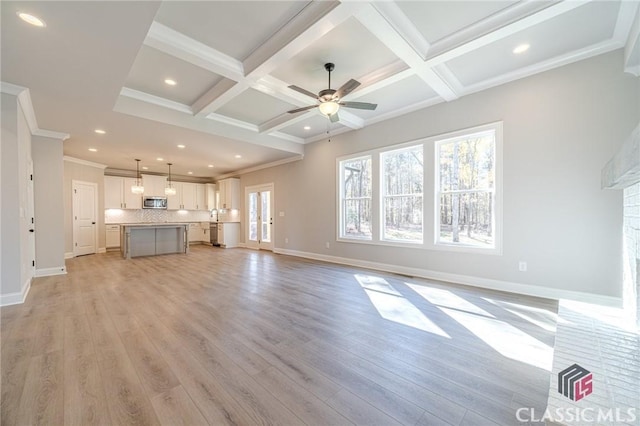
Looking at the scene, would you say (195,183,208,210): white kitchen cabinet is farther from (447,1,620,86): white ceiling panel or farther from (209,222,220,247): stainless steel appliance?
(447,1,620,86): white ceiling panel

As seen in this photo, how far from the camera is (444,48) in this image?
301cm

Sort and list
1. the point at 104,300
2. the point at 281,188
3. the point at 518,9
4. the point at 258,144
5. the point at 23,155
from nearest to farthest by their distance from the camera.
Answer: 1. the point at 518,9
2. the point at 104,300
3. the point at 23,155
4. the point at 258,144
5. the point at 281,188

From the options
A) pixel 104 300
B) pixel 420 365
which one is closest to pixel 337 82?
pixel 420 365

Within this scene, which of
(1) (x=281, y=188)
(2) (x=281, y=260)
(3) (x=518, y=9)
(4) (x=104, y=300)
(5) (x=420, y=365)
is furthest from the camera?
(1) (x=281, y=188)

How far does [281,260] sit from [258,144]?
9.43 ft

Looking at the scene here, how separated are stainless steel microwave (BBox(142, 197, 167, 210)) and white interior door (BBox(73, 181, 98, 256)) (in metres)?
1.53

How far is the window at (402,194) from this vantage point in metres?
4.80

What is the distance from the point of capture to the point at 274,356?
6.81 feet

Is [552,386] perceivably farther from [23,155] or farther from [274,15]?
[23,155]

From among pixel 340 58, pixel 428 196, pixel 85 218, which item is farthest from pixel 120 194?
pixel 428 196

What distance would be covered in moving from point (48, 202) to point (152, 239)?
111 inches

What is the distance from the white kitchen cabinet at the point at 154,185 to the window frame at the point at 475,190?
945 cm

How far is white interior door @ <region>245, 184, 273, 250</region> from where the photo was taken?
8289 millimetres

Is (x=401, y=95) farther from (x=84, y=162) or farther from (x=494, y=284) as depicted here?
(x=84, y=162)
